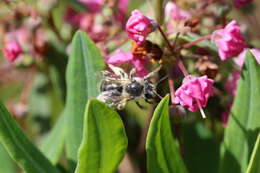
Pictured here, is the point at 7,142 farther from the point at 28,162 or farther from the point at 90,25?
the point at 90,25

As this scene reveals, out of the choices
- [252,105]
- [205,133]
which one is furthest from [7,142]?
[205,133]

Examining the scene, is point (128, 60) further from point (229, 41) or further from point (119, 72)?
point (229, 41)

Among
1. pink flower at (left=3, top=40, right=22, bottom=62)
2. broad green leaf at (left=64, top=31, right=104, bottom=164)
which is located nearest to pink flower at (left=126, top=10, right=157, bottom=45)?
broad green leaf at (left=64, top=31, right=104, bottom=164)

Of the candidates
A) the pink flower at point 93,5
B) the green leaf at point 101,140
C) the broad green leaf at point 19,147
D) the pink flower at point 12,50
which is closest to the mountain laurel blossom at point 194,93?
the green leaf at point 101,140

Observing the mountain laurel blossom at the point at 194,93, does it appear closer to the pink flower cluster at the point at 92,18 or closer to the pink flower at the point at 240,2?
the pink flower at the point at 240,2

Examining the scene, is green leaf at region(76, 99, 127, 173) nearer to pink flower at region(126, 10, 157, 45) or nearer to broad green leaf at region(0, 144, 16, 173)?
→ pink flower at region(126, 10, 157, 45)

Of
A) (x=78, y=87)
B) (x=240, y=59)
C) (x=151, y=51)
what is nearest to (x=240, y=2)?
(x=240, y=59)
